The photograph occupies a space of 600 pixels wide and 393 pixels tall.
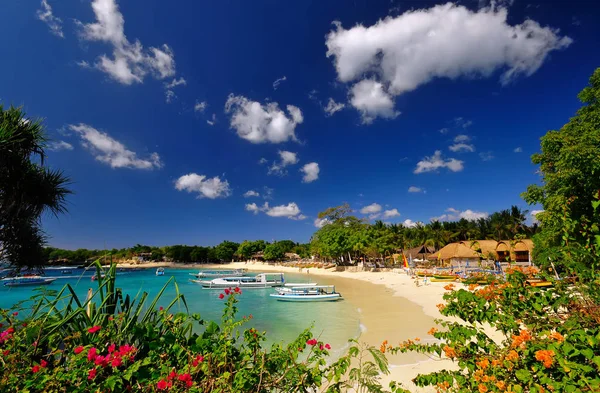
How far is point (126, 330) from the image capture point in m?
2.12

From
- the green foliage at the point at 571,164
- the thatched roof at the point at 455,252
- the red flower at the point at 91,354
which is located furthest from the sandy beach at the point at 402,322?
the thatched roof at the point at 455,252

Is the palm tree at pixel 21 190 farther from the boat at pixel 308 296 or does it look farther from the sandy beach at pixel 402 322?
the boat at pixel 308 296

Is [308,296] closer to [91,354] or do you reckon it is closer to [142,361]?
[142,361]

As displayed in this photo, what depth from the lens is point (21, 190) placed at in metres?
5.96

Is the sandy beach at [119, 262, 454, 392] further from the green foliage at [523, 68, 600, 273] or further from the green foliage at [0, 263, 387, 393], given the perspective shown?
the green foliage at [523, 68, 600, 273]

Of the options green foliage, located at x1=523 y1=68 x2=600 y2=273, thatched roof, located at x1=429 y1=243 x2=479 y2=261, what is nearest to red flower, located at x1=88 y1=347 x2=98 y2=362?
green foliage, located at x1=523 y1=68 x2=600 y2=273

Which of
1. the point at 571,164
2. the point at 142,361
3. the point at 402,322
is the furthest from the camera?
the point at 402,322

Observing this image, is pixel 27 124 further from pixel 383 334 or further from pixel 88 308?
pixel 383 334

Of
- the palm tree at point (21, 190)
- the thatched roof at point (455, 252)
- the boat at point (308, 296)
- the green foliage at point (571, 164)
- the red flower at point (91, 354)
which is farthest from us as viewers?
the thatched roof at point (455, 252)

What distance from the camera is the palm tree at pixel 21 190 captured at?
5.54 m

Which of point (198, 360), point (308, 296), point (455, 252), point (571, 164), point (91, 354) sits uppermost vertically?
point (571, 164)

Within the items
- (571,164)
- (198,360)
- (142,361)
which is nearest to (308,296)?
(571,164)

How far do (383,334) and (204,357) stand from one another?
1107cm

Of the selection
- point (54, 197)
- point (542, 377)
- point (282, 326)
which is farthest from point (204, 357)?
point (282, 326)
